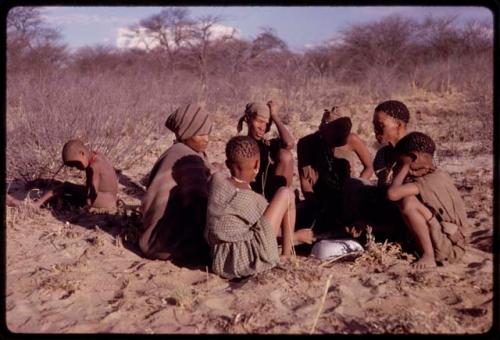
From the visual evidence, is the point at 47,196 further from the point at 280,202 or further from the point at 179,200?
the point at 280,202

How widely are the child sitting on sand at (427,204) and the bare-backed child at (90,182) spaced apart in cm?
264

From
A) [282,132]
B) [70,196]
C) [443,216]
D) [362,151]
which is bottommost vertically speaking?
[70,196]

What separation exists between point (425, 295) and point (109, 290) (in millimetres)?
1896

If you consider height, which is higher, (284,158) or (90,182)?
(284,158)

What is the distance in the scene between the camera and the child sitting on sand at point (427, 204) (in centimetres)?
336

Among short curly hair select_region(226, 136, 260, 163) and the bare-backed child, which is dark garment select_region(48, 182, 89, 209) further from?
short curly hair select_region(226, 136, 260, 163)

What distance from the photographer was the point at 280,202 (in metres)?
3.41

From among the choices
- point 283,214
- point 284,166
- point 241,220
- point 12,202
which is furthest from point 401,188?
point 12,202

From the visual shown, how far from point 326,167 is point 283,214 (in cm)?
125

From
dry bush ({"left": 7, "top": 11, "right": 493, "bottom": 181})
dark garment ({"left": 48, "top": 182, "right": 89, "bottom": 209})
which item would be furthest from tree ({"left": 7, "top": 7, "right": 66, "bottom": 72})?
dark garment ({"left": 48, "top": 182, "right": 89, "bottom": 209})

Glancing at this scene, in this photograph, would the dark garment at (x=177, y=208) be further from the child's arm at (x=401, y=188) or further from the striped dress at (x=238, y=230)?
the child's arm at (x=401, y=188)

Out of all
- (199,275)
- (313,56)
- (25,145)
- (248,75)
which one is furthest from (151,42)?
(199,275)

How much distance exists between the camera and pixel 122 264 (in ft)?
12.2
